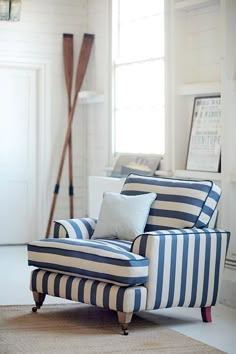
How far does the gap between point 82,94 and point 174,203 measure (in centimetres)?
317

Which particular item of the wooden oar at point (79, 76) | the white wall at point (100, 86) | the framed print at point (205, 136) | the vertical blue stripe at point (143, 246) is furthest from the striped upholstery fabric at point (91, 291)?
the wooden oar at point (79, 76)

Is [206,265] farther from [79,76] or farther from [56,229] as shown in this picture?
[79,76]

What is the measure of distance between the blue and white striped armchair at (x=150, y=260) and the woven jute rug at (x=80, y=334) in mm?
147

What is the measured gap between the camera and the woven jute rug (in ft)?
13.8

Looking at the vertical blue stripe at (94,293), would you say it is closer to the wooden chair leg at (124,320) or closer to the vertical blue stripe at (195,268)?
the wooden chair leg at (124,320)

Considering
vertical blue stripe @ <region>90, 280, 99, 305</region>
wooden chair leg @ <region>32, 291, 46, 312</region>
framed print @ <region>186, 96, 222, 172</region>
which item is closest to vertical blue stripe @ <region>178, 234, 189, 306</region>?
vertical blue stripe @ <region>90, 280, 99, 305</region>

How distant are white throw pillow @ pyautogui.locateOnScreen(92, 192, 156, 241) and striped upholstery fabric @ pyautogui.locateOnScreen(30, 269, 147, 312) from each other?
0.47 m

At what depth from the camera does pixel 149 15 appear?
7.17 meters

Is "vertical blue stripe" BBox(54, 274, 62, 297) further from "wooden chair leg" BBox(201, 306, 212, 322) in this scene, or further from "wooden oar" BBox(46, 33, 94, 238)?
"wooden oar" BBox(46, 33, 94, 238)

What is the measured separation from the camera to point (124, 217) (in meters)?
5.16

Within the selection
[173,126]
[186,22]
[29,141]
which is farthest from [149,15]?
[29,141]

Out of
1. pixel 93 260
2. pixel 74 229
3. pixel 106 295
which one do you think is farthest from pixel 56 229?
pixel 106 295

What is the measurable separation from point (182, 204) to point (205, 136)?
128cm

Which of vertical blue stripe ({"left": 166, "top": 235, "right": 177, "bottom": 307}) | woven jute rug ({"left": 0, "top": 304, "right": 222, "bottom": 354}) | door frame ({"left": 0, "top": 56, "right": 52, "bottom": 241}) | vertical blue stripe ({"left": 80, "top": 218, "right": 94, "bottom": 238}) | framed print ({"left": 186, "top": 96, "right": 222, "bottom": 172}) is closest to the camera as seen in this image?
woven jute rug ({"left": 0, "top": 304, "right": 222, "bottom": 354})
